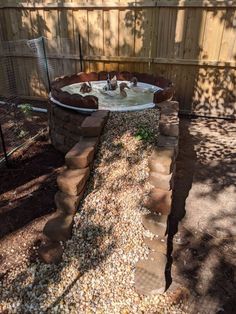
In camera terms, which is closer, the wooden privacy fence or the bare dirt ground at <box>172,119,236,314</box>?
the bare dirt ground at <box>172,119,236,314</box>

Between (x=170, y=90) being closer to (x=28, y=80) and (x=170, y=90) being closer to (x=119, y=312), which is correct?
(x=119, y=312)

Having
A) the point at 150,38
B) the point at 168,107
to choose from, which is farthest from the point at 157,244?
the point at 150,38

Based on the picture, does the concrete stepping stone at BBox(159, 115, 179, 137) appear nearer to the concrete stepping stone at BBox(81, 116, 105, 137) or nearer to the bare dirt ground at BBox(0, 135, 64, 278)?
the concrete stepping stone at BBox(81, 116, 105, 137)

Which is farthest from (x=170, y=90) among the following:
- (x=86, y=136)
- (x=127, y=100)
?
(x=86, y=136)

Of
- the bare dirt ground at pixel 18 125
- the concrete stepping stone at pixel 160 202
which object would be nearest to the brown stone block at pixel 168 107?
the concrete stepping stone at pixel 160 202

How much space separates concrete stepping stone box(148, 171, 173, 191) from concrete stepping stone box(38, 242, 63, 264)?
1.14m

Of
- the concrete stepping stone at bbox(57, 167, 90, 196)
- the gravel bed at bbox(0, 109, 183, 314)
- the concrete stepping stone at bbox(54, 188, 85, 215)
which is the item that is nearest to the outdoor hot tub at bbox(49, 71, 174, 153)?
the gravel bed at bbox(0, 109, 183, 314)

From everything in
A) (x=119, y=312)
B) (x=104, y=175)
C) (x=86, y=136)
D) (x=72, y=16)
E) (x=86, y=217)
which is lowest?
(x=119, y=312)

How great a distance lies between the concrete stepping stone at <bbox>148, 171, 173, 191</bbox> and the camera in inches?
118

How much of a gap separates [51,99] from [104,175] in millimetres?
2174

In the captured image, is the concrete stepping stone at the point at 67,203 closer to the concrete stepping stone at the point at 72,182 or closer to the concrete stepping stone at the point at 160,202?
the concrete stepping stone at the point at 72,182

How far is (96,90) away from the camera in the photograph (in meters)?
5.46

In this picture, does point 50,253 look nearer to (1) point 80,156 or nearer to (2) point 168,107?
(1) point 80,156

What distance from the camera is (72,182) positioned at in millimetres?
2902
